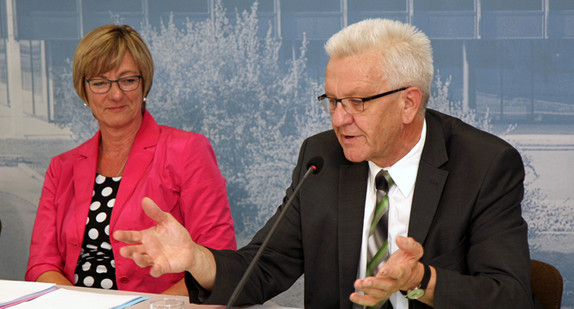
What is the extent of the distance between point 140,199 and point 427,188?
1249 millimetres

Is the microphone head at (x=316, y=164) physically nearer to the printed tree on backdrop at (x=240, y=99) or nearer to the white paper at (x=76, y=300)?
the white paper at (x=76, y=300)

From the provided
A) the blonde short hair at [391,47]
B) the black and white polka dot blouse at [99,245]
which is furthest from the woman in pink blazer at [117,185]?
the blonde short hair at [391,47]

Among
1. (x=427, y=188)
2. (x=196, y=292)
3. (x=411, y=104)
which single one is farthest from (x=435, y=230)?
(x=196, y=292)

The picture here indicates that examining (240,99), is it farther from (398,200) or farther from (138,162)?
(398,200)

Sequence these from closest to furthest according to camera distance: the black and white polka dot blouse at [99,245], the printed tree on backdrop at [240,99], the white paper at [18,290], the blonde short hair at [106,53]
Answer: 1. the white paper at [18,290]
2. the black and white polka dot blouse at [99,245]
3. the blonde short hair at [106,53]
4. the printed tree on backdrop at [240,99]

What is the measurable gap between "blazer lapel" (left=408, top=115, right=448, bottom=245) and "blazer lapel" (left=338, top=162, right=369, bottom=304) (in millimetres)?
168

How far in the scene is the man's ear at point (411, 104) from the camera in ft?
6.54

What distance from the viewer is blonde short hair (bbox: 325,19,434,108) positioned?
6.37 feet

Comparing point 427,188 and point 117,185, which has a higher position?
point 427,188

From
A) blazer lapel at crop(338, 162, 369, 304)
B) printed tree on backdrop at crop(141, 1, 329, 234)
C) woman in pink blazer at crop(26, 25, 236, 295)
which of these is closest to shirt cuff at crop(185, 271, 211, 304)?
blazer lapel at crop(338, 162, 369, 304)

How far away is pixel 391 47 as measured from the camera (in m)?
1.95

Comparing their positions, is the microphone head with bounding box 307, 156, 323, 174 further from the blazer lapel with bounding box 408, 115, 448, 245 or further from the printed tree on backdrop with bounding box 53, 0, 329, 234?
the printed tree on backdrop with bounding box 53, 0, 329, 234

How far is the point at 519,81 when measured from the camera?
3049mm

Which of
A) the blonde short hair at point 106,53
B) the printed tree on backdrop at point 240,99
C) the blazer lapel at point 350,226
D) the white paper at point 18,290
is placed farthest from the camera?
the printed tree on backdrop at point 240,99
